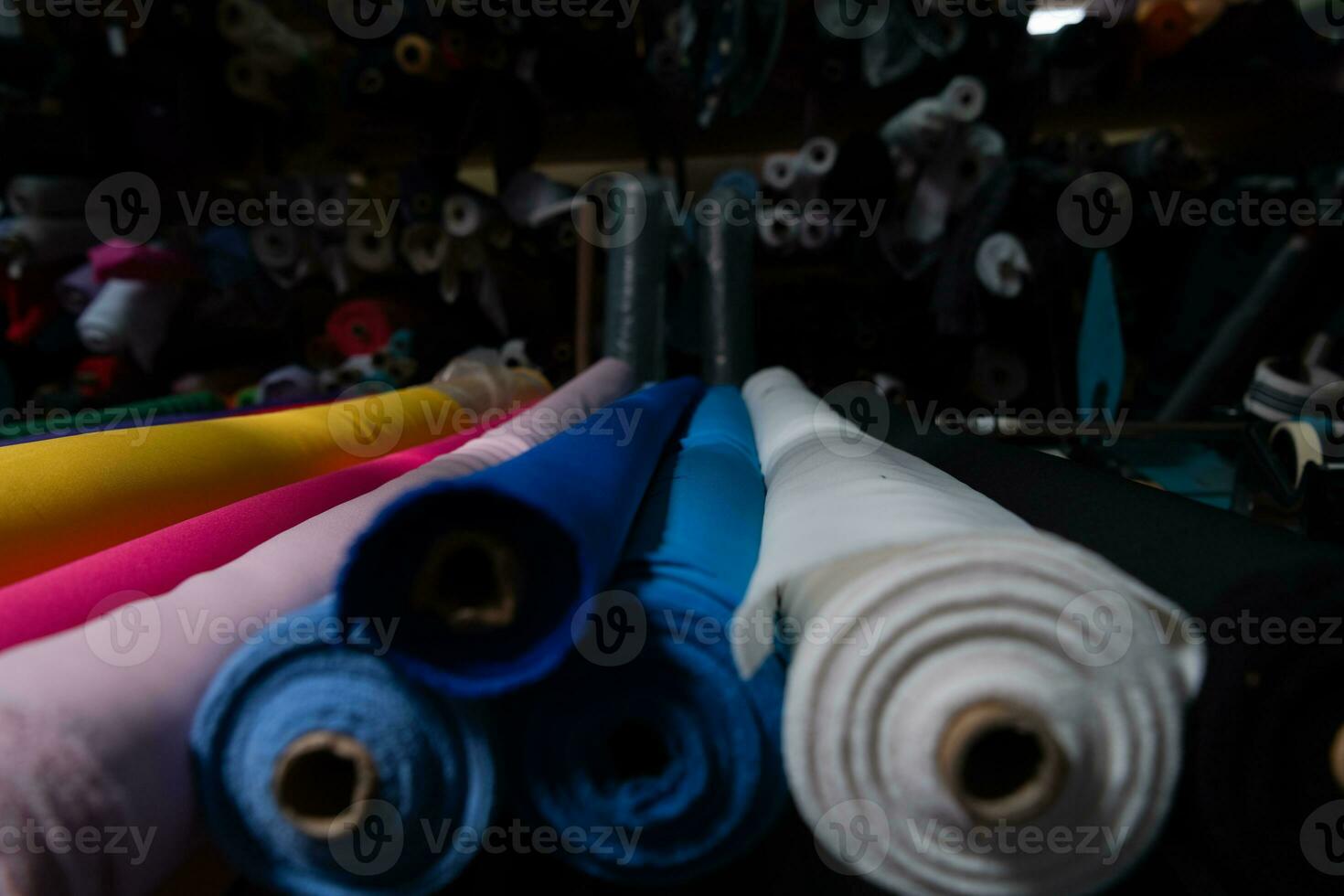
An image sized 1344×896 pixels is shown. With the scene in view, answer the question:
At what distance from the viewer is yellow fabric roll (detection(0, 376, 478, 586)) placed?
566 millimetres

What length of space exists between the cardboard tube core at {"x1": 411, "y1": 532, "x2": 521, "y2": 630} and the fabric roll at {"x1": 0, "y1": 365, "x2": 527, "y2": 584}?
0.40 meters

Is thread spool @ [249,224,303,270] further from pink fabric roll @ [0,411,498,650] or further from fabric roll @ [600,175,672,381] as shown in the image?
pink fabric roll @ [0,411,498,650]

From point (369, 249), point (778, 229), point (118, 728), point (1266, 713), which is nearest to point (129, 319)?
point (369, 249)

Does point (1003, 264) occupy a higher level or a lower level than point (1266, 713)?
higher

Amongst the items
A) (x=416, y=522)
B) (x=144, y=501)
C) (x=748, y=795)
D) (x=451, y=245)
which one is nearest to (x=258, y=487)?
(x=144, y=501)

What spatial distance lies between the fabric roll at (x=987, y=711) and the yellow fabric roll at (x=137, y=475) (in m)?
0.61

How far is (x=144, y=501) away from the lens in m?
0.64

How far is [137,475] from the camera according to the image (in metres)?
0.64

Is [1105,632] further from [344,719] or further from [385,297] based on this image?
[385,297]
